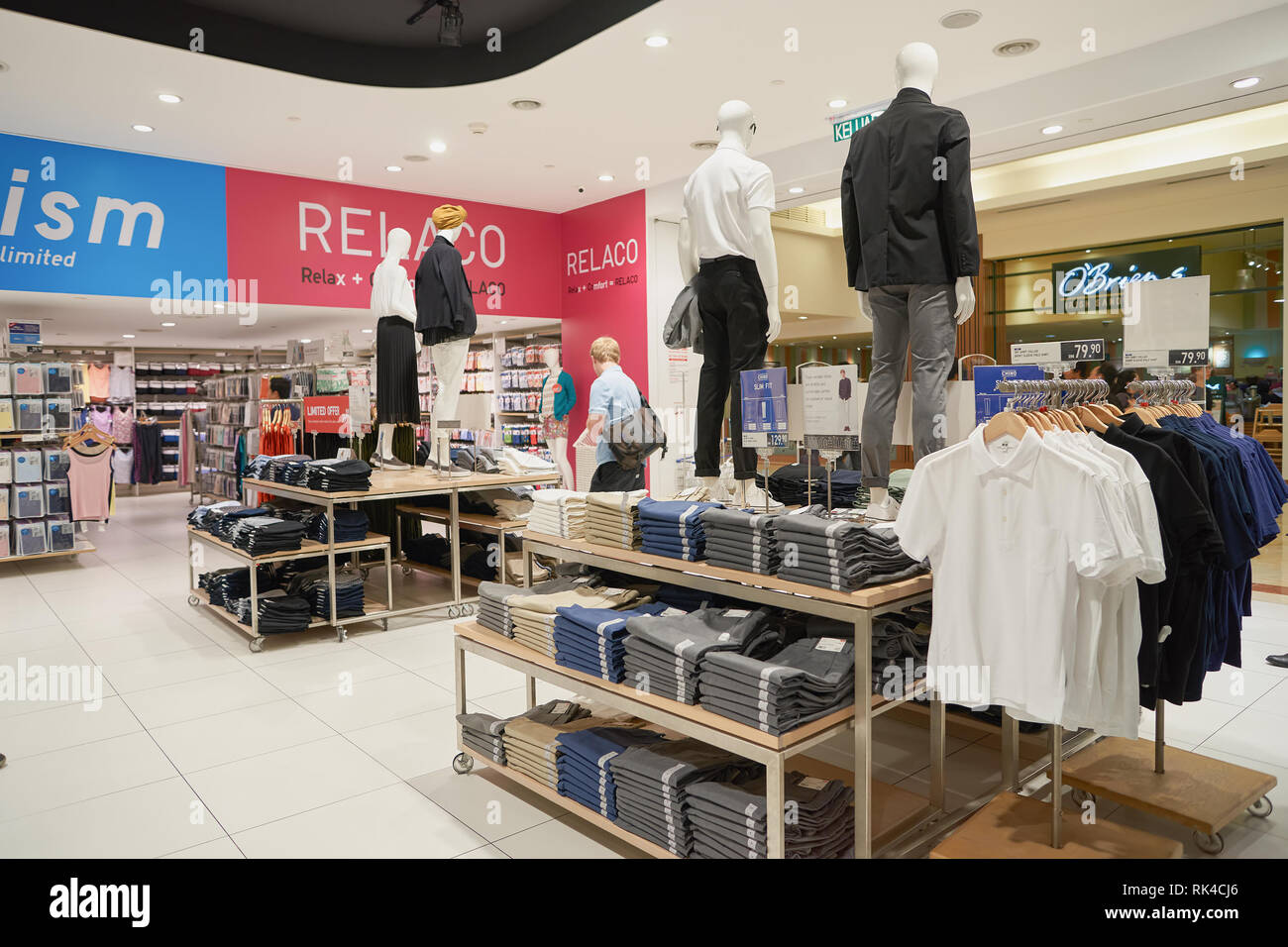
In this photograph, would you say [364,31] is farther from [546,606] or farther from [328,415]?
[546,606]

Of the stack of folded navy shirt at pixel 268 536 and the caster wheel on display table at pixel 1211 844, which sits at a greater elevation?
the stack of folded navy shirt at pixel 268 536

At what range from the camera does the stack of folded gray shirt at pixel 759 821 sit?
7.34ft

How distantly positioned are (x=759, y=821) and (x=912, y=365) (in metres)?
1.50

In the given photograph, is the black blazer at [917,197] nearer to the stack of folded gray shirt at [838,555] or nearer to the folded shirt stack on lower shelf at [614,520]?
the stack of folded gray shirt at [838,555]

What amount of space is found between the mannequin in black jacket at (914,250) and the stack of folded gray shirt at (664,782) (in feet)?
3.22

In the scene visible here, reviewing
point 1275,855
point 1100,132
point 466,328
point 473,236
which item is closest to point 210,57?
point 466,328

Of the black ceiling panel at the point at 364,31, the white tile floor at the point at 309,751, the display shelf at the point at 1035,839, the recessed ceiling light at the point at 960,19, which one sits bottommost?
the white tile floor at the point at 309,751

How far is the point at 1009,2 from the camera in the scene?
4.95m

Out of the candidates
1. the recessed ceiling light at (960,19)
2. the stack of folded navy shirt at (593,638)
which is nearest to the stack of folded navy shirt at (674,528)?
the stack of folded navy shirt at (593,638)

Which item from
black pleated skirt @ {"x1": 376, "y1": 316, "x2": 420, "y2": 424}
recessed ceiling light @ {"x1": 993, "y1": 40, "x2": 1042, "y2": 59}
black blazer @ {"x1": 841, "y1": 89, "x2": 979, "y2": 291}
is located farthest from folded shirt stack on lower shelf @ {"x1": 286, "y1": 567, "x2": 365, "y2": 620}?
recessed ceiling light @ {"x1": 993, "y1": 40, "x2": 1042, "y2": 59}

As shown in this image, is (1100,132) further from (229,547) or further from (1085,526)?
(229,547)

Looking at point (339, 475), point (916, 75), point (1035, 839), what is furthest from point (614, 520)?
point (339, 475)

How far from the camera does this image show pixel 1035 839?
2375 millimetres
